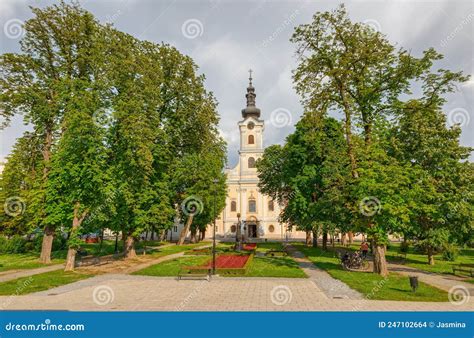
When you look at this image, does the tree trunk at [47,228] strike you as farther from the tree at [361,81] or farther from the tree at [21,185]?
the tree at [361,81]

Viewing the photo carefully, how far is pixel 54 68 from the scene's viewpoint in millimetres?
22141

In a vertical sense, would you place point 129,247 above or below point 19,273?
above

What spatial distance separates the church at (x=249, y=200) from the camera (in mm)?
57438

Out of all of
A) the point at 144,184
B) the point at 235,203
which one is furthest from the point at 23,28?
the point at 235,203

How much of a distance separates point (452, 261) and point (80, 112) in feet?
94.3

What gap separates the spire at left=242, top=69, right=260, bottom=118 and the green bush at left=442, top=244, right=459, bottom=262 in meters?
43.6
